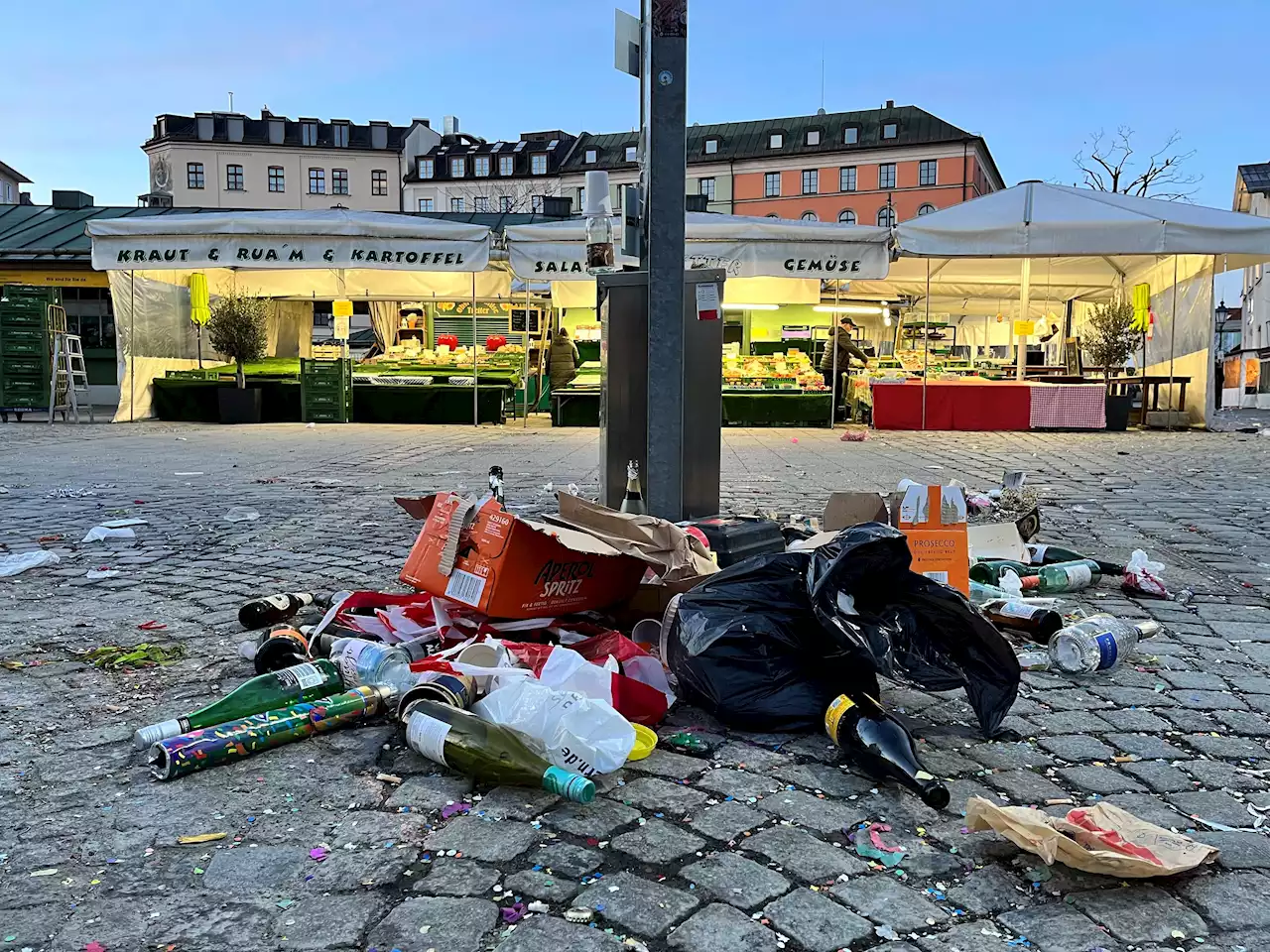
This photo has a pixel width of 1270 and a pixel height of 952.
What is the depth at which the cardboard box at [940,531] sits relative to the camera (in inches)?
149

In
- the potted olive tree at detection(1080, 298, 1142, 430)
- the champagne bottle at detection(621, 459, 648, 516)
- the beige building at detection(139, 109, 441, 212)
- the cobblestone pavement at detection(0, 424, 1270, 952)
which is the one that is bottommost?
the cobblestone pavement at detection(0, 424, 1270, 952)

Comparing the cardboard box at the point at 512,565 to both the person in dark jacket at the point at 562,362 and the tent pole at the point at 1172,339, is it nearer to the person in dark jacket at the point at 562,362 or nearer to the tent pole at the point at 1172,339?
the person in dark jacket at the point at 562,362

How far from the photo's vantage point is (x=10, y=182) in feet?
188

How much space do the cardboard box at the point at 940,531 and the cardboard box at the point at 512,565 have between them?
3.67 ft

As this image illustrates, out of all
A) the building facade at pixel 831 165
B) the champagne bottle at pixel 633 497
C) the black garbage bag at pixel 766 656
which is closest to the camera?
the black garbage bag at pixel 766 656

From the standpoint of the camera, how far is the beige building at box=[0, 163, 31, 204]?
2168 inches

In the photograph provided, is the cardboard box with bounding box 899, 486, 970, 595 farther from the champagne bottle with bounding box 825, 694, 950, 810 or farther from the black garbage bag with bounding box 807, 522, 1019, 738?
the champagne bottle with bounding box 825, 694, 950, 810

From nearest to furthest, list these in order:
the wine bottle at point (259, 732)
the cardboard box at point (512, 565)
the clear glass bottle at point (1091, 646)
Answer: the wine bottle at point (259, 732)
the cardboard box at point (512, 565)
the clear glass bottle at point (1091, 646)

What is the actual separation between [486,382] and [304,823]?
48.6ft

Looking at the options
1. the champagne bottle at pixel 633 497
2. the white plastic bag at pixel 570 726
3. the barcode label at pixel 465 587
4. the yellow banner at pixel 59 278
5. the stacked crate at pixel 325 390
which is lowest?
the white plastic bag at pixel 570 726

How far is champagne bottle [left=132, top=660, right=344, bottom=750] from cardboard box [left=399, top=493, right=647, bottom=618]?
492 millimetres

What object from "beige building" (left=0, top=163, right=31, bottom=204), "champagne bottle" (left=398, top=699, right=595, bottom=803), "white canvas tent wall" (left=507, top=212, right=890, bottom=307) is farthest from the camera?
"beige building" (left=0, top=163, right=31, bottom=204)

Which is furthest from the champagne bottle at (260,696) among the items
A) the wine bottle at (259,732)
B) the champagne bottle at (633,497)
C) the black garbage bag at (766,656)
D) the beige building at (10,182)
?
the beige building at (10,182)

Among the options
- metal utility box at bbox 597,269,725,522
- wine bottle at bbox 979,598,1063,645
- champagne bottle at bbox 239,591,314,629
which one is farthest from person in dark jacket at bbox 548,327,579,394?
wine bottle at bbox 979,598,1063,645
